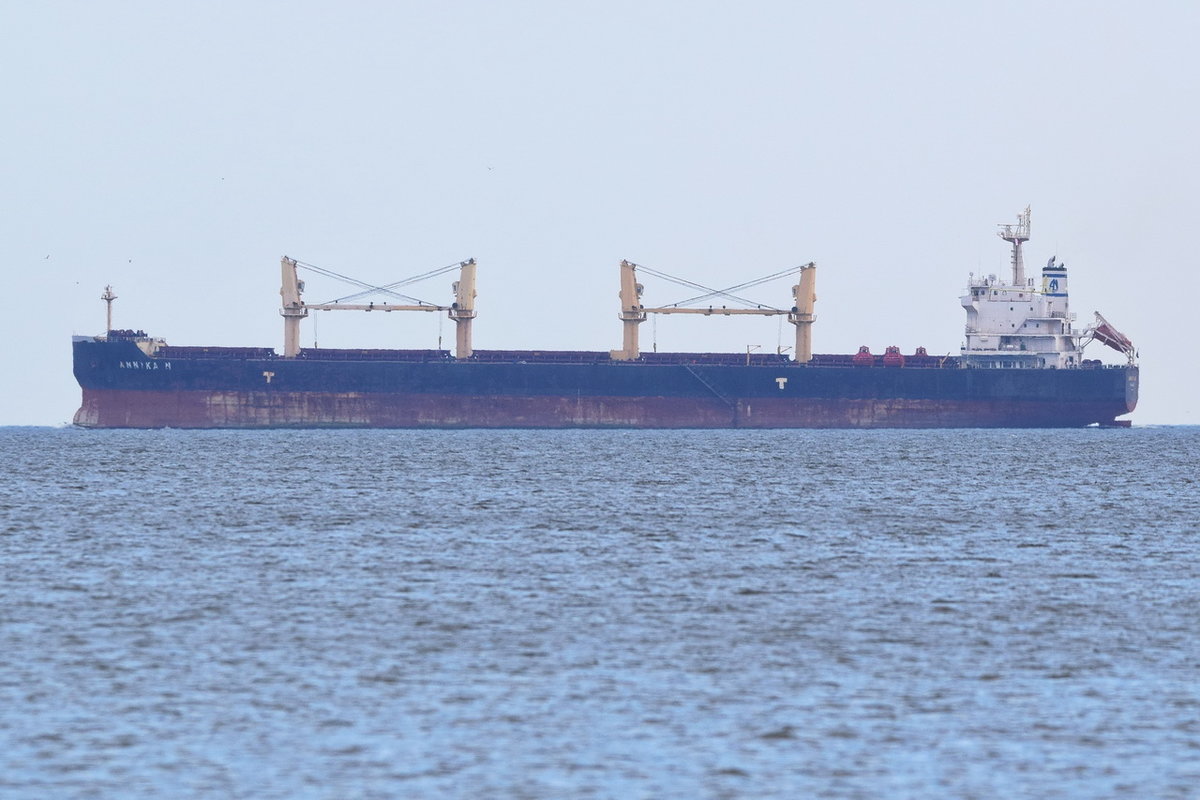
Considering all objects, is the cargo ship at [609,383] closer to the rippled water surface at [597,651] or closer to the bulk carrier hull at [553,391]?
the bulk carrier hull at [553,391]

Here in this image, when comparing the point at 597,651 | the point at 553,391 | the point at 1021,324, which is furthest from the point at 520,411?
the point at 597,651

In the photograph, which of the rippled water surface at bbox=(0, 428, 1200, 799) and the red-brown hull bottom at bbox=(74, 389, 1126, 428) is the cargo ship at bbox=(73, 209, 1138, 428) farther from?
the rippled water surface at bbox=(0, 428, 1200, 799)

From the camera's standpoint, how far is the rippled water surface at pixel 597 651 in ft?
43.9

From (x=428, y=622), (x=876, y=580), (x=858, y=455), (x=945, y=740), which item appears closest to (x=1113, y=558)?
(x=876, y=580)

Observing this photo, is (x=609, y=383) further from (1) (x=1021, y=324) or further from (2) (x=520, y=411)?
(1) (x=1021, y=324)

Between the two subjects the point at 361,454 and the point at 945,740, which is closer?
the point at 945,740

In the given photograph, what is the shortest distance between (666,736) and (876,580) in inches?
453

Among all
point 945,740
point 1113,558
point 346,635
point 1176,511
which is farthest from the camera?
point 1176,511

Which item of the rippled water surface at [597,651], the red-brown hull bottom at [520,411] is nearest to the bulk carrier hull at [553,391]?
the red-brown hull bottom at [520,411]

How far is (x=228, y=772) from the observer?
43.2ft

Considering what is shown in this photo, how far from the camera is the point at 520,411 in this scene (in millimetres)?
90188

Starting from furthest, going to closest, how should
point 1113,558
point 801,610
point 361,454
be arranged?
point 361,454, point 1113,558, point 801,610

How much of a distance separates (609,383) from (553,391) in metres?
3.14

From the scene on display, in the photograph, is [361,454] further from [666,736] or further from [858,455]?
[666,736]
